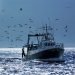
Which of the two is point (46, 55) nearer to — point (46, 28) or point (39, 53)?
point (39, 53)

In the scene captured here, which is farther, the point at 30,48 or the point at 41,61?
the point at 30,48

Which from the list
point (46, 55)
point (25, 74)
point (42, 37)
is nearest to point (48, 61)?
point (46, 55)

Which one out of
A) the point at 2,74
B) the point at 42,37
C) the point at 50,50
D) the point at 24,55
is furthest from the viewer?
the point at 24,55

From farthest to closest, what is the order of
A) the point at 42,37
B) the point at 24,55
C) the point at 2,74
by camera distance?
the point at 24,55 → the point at 42,37 → the point at 2,74

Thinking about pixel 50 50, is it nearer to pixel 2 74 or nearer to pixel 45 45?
pixel 45 45

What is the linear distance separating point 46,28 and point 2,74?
66.0 meters

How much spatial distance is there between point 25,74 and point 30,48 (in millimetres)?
64998

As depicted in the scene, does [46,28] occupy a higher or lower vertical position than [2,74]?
higher

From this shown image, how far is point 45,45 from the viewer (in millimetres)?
125625

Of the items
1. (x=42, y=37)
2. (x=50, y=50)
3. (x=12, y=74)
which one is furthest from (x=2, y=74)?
(x=42, y=37)

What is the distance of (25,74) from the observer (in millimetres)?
76812

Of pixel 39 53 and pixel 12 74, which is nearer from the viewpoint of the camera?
pixel 12 74

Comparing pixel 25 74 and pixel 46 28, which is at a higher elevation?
pixel 46 28

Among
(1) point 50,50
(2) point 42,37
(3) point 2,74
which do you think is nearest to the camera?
(3) point 2,74
